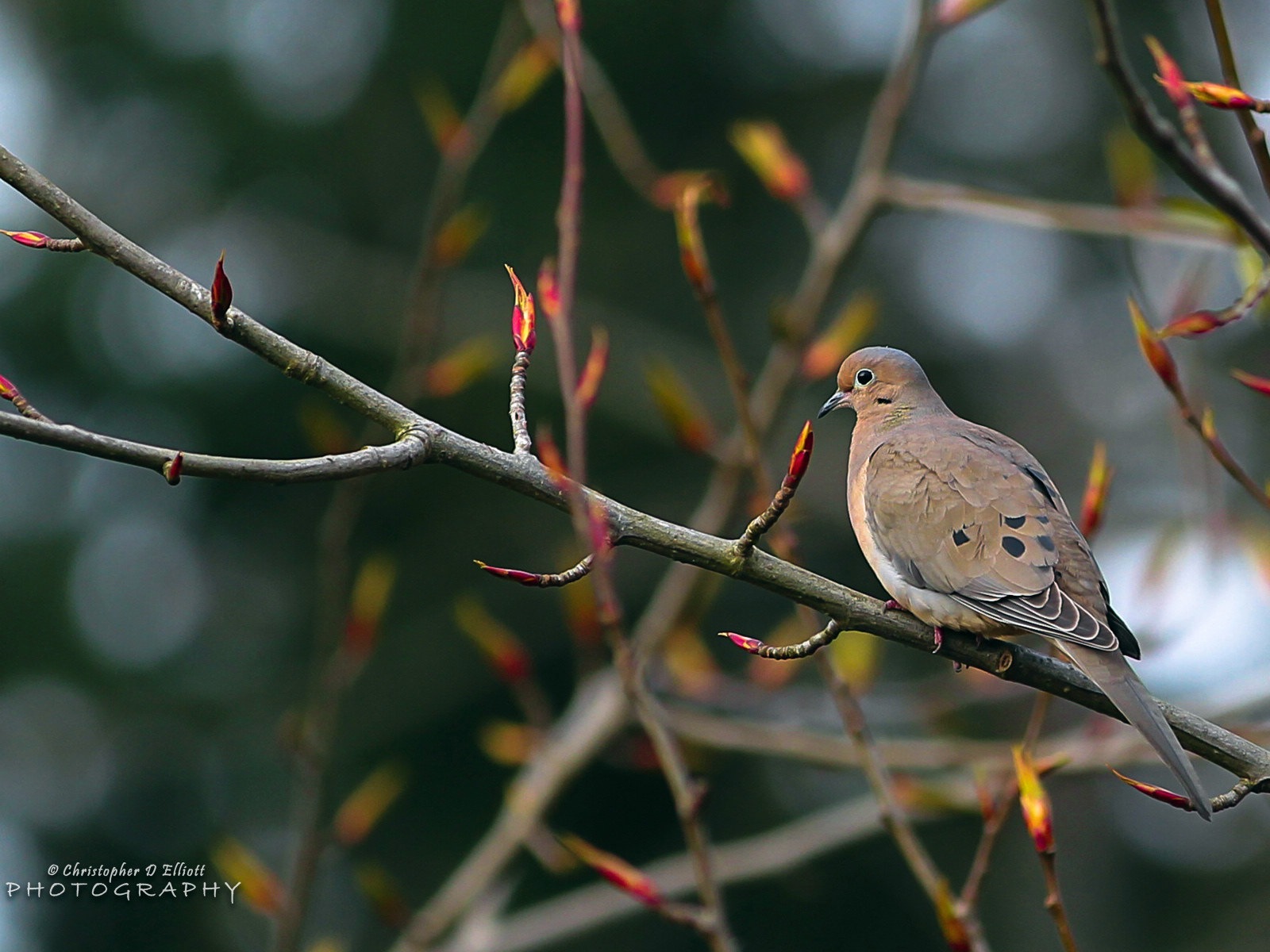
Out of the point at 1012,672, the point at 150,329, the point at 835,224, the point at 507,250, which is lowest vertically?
the point at 1012,672

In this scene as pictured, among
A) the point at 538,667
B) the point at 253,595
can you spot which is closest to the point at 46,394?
the point at 253,595

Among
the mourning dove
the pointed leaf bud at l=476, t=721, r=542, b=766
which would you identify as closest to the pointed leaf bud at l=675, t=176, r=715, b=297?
the mourning dove

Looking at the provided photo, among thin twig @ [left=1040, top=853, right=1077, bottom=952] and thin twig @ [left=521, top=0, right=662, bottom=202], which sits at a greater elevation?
thin twig @ [left=521, top=0, right=662, bottom=202]

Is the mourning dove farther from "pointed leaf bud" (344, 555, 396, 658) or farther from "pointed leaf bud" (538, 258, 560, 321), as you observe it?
"pointed leaf bud" (344, 555, 396, 658)

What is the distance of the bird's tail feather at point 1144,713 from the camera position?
80.0 inches

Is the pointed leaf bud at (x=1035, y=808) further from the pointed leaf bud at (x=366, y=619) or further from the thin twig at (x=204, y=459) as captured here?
the pointed leaf bud at (x=366, y=619)

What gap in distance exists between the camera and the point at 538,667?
748 cm

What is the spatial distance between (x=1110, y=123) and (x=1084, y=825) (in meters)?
5.19

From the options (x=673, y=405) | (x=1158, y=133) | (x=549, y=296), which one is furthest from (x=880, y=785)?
(x=1158, y=133)

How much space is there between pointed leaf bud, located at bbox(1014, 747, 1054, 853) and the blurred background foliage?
13.8 ft

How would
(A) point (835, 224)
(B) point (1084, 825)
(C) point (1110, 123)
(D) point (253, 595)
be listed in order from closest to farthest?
(A) point (835, 224) → (D) point (253, 595) → (B) point (1084, 825) → (C) point (1110, 123)

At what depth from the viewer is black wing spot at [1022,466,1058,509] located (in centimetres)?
319

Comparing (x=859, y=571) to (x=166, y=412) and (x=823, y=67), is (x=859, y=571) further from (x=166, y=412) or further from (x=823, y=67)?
(x=166, y=412)

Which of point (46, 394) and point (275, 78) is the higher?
point (275, 78)
